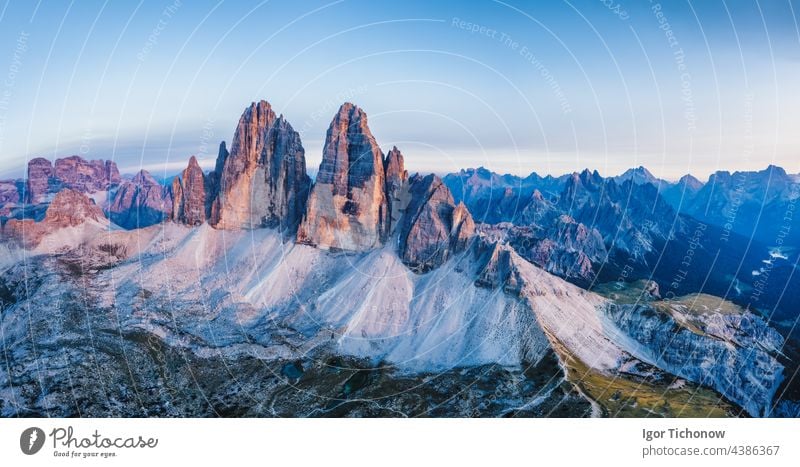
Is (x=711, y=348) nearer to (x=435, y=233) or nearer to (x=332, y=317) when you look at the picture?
(x=435, y=233)

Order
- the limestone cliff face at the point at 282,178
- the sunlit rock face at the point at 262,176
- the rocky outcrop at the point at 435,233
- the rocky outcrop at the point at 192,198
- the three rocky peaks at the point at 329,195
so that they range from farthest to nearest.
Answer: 1. the rocky outcrop at the point at 192,198
2. the sunlit rock face at the point at 262,176
3. the limestone cliff face at the point at 282,178
4. the three rocky peaks at the point at 329,195
5. the rocky outcrop at the point at 435,233

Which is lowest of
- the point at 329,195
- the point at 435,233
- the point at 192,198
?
the point at 435,233

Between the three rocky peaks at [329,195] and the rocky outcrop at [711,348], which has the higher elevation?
the three rocky peaks at [329,195]

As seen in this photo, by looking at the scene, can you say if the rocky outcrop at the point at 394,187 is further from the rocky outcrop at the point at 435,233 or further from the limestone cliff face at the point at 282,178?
the limestone cliff face at the point at 282,178

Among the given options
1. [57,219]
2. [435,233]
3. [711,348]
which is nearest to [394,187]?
[435,233]

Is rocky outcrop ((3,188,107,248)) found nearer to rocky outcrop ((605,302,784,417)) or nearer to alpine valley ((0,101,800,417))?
alpine valley ((0,101,800,417))

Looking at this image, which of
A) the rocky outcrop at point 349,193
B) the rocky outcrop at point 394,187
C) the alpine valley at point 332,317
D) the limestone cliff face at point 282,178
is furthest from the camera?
the limestone cliff face at point 282,178

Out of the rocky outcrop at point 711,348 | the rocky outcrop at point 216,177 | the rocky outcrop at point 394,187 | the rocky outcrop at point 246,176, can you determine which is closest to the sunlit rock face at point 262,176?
the rocky outcrop at point 246,176
